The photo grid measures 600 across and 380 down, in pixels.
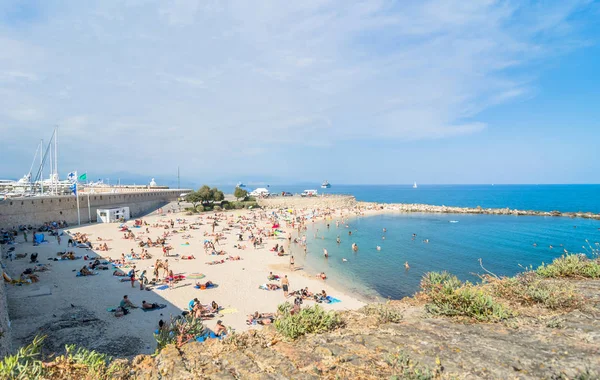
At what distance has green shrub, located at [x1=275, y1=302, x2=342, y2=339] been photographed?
5152 mm

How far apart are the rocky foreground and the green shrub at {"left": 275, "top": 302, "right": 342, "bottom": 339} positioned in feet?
0.52

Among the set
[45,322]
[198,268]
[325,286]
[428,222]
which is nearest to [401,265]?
[325,286]

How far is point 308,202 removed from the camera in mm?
70312

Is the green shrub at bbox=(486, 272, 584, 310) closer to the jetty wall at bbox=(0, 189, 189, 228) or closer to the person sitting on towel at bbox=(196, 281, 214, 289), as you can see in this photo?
the person sitting on towel at bbox=(196, 281, 214, 289)

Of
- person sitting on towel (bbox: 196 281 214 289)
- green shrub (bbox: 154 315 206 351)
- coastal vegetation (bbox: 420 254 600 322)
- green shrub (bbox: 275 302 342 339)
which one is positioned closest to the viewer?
green shrub (bbox: 275 302 342 339)

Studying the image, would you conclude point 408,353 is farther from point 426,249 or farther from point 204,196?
point 204,196

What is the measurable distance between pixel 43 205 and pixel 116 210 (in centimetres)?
792

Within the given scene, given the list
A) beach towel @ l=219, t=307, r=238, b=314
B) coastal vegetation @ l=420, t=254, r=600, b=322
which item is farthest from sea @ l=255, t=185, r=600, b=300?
beach towel @ l=219, t=307, r=238, b=314

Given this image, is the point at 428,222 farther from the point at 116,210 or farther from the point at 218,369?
the point at 218,369

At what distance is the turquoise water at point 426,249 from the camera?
2250cm

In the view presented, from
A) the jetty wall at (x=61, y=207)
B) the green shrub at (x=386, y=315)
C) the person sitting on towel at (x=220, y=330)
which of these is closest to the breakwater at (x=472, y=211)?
the jetty wall at (x=61, y=207)

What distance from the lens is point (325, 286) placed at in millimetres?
19734

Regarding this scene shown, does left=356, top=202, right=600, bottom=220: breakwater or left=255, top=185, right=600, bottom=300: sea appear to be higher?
left=356, top=202, right=600, bottom=220: breakwater

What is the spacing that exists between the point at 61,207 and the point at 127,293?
1073 inches
